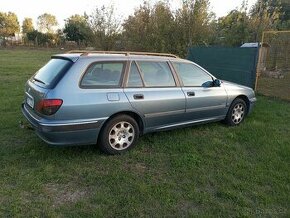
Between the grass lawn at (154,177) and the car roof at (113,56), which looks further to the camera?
the car roof at (113,56)

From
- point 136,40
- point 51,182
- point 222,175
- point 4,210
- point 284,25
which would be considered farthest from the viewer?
point 284,25

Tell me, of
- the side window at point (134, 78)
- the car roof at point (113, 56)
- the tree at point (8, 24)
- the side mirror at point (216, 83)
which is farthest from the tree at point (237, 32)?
the tree at point (8, 24)

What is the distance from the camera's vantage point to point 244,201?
321 centimetres

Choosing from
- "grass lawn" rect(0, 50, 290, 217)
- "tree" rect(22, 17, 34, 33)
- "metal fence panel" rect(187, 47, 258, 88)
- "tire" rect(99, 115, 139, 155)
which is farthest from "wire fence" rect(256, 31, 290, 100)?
"tree" rect(22, 17, 34, 33)

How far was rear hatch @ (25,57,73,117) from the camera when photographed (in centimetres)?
388

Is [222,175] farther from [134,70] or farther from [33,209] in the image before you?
[33,209]

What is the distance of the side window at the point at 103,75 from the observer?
3.99 m

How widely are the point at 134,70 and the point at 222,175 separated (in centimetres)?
200

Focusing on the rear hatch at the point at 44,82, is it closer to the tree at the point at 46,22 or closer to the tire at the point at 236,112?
the tire at the point at 236,112

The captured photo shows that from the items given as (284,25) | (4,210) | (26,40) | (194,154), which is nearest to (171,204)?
(194,154)

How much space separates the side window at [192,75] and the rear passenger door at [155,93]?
0.73 ft

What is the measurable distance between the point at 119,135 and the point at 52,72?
134 cm

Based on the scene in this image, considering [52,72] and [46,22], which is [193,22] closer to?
[52,72]

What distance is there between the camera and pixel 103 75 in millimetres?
4156
